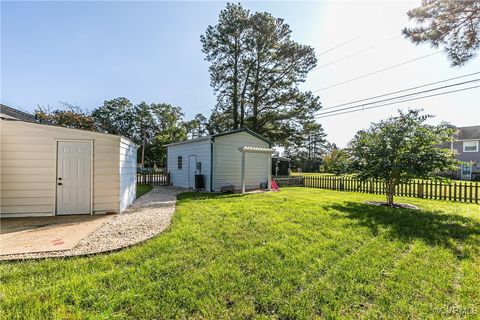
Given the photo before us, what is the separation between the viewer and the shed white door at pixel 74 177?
597 centimetres

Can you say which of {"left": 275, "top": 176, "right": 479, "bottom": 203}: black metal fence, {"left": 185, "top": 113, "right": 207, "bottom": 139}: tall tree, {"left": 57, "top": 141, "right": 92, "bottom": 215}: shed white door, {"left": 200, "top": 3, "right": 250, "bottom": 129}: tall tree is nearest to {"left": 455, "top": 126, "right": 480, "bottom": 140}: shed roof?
{"left": 275, "top": 176, "right": 479, "bottom": 203}: black metal fence

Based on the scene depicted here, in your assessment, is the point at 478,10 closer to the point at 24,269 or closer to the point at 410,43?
the point at 410,43

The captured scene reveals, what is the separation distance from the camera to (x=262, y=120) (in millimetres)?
19172

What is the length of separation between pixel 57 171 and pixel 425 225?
383 inches

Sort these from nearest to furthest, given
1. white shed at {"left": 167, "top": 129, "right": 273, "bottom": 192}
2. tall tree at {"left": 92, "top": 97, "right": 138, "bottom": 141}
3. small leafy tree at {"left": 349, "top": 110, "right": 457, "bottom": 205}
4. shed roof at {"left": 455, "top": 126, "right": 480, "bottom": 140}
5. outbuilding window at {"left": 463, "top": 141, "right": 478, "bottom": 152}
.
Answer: small leafy tree at {"left": 349, "top": 110, "right": 457, "bottom": 205} < white shed at {"left": 167, "top": 129, "right": 273, "bottom": 192} < outbuilding window at {"left": 463, "top": 141, "right": 478, "bottom": 152} < shed roof at {"left": 455, "top": 126, "right": 480, "bottom": 140} < tall tree at {"left": 92, "top": 97, "right": 138, "bottom": 141}

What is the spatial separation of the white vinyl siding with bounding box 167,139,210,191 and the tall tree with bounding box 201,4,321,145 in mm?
6812

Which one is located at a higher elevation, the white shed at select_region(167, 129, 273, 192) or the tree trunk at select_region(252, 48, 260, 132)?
the tree trunk at select_region(252, 48, 260, 132)

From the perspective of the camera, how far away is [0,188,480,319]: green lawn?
85.4 inches

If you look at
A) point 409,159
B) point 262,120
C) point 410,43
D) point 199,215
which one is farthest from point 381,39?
point 199,215

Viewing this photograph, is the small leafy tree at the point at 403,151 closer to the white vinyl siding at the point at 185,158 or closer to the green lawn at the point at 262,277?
the green lawn at the point at 262,277

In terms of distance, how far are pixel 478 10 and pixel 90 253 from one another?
10.2 metres

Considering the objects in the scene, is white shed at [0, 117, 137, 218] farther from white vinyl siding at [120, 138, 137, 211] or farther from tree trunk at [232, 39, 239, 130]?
tree trunk at [232, 39, 239, 130]

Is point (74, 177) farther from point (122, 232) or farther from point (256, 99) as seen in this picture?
point (256, 99)

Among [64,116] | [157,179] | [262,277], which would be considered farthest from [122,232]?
[64,116]
